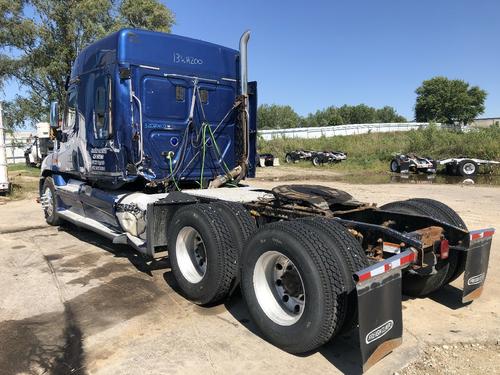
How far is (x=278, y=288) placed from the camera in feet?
12.8

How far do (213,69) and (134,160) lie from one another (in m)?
1.88

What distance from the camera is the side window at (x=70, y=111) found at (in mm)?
7536

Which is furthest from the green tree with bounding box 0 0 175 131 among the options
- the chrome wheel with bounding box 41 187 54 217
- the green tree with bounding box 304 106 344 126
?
the green tree with bounding box 304 106 344 126

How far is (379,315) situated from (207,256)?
190 centimetres

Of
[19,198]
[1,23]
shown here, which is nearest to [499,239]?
[19,198]

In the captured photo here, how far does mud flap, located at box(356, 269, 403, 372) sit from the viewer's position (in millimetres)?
3033

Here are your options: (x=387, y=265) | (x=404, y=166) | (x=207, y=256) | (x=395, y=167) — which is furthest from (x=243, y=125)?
(x=395, y=167)

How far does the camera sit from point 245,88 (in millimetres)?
6766

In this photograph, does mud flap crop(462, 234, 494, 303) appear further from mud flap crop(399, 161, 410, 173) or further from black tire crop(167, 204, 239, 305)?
mud flap crop(399, 161, 410, 173)

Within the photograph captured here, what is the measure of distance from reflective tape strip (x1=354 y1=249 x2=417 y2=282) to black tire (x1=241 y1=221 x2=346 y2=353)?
0.26 m

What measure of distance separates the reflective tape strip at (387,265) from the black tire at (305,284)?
0.86ft

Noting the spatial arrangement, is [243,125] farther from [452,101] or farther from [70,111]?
[452,101]

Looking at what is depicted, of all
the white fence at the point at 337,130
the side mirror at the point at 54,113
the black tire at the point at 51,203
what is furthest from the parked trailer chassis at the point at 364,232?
the white fence at the point at 337,130

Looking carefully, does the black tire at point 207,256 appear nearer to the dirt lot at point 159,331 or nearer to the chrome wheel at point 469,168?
the dirt lot at point 159,331
